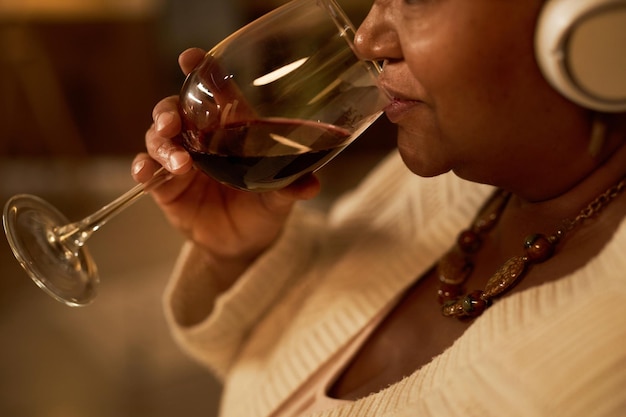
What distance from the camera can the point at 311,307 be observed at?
99 centimetres

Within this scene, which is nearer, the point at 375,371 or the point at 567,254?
the point at 567,254

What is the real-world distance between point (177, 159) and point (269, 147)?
0.11m

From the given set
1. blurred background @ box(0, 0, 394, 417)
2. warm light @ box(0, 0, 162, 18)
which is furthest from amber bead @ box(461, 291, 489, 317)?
warm light @ box(0, 0, 162, 18)

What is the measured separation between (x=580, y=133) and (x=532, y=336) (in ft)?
0.60

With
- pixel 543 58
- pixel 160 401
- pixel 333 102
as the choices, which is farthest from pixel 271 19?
pixel 160 401

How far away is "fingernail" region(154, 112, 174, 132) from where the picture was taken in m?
0.78

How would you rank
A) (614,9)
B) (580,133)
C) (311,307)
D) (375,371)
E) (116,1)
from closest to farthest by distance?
(614,9) < (580,133) < (375,371) < (311,307) < (116,1)

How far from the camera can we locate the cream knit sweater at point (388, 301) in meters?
0.60

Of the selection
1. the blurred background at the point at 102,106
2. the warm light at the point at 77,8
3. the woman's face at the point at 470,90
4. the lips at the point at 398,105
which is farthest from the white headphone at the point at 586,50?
the warm light at the point at 77,8

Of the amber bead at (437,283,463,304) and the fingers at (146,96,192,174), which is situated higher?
the fingers at (146,96,192,174)

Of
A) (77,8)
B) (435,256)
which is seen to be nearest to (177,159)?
(435,256)

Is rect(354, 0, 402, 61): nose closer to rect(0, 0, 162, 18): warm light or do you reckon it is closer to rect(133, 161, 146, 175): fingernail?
rect(133, 161, 146, 175): fingernail

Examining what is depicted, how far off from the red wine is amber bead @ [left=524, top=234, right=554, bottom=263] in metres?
0.21

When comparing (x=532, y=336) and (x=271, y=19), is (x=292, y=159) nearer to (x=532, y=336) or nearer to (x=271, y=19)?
(x=271, y=19)
